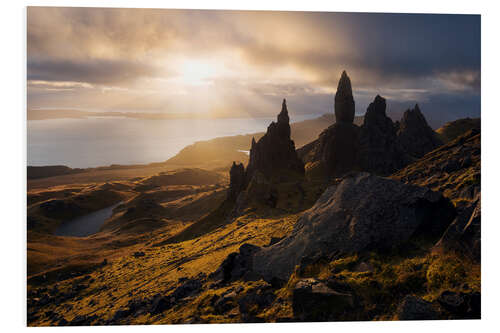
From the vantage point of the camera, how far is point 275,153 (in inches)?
2486

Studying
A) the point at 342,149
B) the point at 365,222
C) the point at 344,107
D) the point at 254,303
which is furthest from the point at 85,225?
A: the point at 365,222

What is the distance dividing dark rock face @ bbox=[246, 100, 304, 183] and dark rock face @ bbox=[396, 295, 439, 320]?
49111 mm

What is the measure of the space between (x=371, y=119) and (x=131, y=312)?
Result: 7265cm

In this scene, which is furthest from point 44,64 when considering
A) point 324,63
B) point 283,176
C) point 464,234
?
point 283,176

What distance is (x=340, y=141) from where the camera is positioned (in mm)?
75750

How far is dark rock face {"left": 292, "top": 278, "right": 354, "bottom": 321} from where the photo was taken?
1001 centimetres

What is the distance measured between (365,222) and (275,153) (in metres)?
51.7

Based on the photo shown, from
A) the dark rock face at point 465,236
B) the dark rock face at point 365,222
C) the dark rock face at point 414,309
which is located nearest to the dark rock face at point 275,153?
the dark rock face at point 365,222

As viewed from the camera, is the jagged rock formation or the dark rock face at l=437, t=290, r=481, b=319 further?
the jagged rock formation

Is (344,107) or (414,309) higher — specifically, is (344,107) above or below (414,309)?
above

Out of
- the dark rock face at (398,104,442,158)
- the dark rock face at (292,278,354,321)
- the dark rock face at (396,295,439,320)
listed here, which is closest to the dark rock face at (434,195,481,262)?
the dark rock face at (396,295,439,320)

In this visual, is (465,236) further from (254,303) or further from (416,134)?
(416,134)

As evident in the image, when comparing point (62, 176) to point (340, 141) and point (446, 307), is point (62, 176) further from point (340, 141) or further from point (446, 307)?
point (446, 307)

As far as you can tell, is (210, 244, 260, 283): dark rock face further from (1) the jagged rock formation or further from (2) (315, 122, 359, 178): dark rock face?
(2) (315, 122, 359, 178): dark rock face
